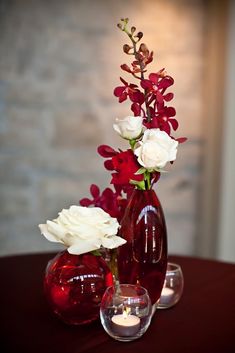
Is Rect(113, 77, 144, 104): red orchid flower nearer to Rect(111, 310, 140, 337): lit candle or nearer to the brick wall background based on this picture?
Rect(111, 310, 140, 337): lit candle

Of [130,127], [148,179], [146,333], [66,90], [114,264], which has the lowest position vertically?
[146,333]

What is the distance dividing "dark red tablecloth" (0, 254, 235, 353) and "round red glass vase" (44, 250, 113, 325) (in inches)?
1.3

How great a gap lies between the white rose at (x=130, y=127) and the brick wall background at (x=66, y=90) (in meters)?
1.39

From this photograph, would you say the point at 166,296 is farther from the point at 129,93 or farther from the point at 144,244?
the point at 129,93

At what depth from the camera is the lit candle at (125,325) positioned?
1.02 metres

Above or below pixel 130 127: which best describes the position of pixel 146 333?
below

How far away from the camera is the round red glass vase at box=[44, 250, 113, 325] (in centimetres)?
108

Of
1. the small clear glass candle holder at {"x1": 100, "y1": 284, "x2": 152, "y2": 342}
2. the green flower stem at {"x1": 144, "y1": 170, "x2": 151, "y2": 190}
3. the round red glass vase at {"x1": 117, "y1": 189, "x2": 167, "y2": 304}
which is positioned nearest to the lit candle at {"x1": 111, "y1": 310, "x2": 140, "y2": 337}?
the small clear glass candle holder at {"x1": 100, "y1": 284, "x2": 152, "y2": 342}

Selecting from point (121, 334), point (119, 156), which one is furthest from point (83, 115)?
point (121, 334)

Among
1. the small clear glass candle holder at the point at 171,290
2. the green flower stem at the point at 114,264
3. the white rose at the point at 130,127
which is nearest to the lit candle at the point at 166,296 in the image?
the small clear glass candle holder at the point at 171,290

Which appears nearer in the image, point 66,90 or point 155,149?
point 155,149

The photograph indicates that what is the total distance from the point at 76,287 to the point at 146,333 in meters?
0.17

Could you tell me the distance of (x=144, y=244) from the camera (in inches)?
43.5

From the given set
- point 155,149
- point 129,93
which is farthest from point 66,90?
point 155,149
